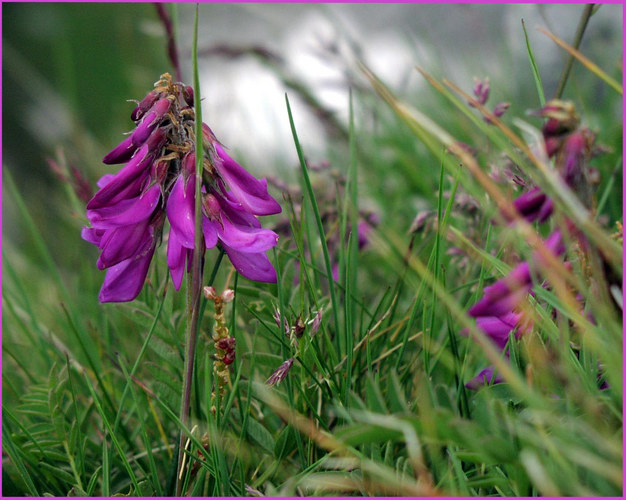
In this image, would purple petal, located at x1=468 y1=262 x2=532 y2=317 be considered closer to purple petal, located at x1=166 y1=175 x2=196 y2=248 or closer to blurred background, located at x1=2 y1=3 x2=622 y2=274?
purple petal, located at x1=166 y1=175 x2=196 y2=248

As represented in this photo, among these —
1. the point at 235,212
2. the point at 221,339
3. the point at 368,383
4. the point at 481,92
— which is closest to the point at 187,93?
the point at 235,212

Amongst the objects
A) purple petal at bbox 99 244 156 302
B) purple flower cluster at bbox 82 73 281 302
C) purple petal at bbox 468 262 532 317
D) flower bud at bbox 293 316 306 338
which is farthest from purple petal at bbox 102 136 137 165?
purple petal at bbox 468 262 532 317

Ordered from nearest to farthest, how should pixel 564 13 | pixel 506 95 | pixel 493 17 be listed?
pixel 506 95, pixel 564 13, pixel 493 17

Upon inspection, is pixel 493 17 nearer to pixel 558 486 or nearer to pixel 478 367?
pixel 478 367

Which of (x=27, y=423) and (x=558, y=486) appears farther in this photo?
(x=27, y=423)

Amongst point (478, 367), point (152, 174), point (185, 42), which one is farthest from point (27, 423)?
point (185, 42)

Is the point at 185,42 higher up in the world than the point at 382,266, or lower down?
higher up

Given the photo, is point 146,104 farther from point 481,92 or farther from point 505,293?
point 481,92
